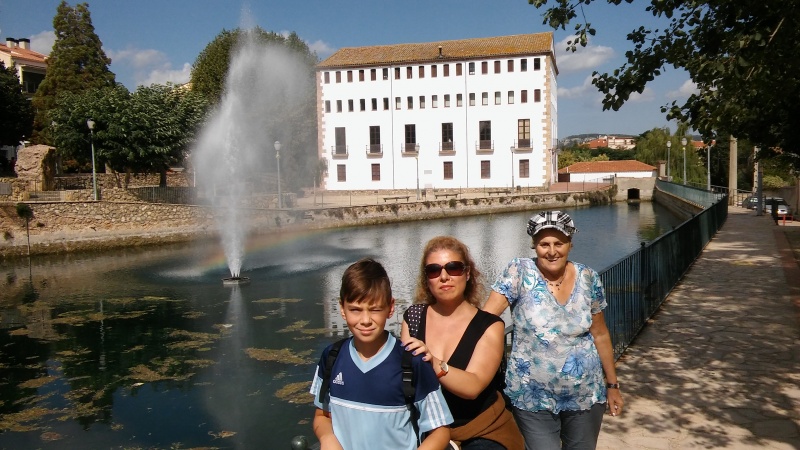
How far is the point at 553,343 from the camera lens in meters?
3.18

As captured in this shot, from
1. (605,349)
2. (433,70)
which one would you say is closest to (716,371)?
(605,349)

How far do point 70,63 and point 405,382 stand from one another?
49464 mm

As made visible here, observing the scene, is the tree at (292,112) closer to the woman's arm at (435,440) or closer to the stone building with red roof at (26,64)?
the stone building with red roof at (26,64)

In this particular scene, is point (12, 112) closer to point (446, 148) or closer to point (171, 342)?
point (446, 148)

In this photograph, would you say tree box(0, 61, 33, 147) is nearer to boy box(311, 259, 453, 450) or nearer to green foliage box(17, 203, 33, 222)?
green foliage box(17, 203, 33, 222)

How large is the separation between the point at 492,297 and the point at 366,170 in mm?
54012

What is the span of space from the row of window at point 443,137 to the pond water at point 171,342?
1096 inches

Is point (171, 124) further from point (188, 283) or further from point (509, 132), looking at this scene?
point (509, 132)

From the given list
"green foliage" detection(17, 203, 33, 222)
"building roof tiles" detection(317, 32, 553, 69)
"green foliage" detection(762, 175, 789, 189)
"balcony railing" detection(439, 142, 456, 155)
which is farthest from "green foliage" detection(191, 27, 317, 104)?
"green foliage" detection(762, 175, 789, 189)

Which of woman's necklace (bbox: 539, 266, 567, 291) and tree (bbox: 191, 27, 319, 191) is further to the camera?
tree (bbox: 191, 27, 319, 191)

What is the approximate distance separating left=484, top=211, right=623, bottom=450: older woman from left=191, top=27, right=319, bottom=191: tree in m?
53.8

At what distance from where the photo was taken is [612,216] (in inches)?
1607

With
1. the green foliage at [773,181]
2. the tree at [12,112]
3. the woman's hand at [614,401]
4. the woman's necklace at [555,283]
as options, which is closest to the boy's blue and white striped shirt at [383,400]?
the woman's necklace at [555,283]

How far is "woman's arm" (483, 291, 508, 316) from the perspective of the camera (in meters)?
3.22
